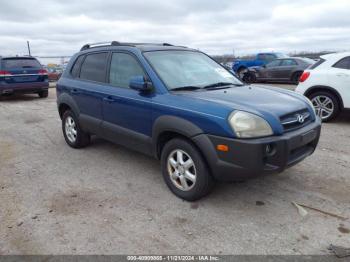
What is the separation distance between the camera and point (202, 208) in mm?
3459

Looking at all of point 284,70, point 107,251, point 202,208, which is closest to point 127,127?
point 202,208

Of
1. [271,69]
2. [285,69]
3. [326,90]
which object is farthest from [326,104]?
[271,69]

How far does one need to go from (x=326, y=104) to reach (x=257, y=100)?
13.9ft

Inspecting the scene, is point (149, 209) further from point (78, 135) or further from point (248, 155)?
point (78, 135)

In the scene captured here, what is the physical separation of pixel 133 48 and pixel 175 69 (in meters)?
0.65

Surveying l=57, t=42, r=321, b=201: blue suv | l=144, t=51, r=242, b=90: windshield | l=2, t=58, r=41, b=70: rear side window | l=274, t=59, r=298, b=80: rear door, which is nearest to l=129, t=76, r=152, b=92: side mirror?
l=57, t=42, r=321, b=201: blue suv

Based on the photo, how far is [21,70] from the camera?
455 inches

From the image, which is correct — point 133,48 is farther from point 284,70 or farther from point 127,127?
point 284,70

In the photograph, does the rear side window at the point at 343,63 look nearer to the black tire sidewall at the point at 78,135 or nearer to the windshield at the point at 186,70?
the windshield at the point at 186,70

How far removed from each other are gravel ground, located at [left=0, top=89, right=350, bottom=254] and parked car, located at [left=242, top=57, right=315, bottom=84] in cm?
1035

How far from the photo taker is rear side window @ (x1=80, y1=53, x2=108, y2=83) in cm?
475

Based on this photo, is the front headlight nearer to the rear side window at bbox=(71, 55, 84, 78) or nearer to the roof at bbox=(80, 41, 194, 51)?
the roof at bbox=(80, 41, 194, 51)

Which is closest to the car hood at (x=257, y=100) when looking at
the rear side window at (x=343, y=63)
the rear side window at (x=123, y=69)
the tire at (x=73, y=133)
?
the rear side window at (x=123, y=69)

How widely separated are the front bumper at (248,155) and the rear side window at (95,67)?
2150mm
